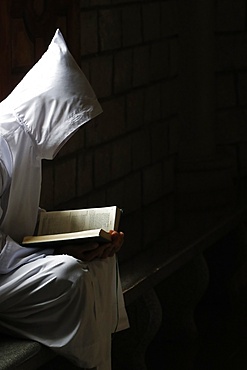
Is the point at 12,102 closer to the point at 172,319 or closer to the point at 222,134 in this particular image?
the point at 172,319

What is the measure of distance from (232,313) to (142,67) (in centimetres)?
169

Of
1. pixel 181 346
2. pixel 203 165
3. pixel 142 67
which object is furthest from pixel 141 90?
pixel 181 346

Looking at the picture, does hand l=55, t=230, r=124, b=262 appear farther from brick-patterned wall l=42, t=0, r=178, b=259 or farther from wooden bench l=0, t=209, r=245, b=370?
brick-patterned wall l=42, t=0, r=178, b=259

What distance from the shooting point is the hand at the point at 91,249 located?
4145mm

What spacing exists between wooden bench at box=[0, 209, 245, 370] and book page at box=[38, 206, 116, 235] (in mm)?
490

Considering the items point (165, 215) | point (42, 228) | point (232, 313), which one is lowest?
point (232, 313)

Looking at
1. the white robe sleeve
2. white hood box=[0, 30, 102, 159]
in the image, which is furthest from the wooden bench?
white hood box=[0, 30, 102, 159]

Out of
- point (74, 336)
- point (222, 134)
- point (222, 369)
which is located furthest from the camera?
point (222, 134)

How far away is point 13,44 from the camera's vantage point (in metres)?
4.98

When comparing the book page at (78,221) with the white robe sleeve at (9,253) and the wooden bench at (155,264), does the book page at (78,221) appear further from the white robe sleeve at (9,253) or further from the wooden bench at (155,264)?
the wooden bench at (155,264)

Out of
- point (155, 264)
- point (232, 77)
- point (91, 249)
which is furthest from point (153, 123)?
point (91, 249)

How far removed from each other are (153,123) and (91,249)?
117 inches

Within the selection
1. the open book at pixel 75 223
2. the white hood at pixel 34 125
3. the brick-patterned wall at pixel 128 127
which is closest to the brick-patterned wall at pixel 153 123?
Answer: the brick-patterned wall at pixel 128 127

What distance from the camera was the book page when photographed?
4.24 meters
